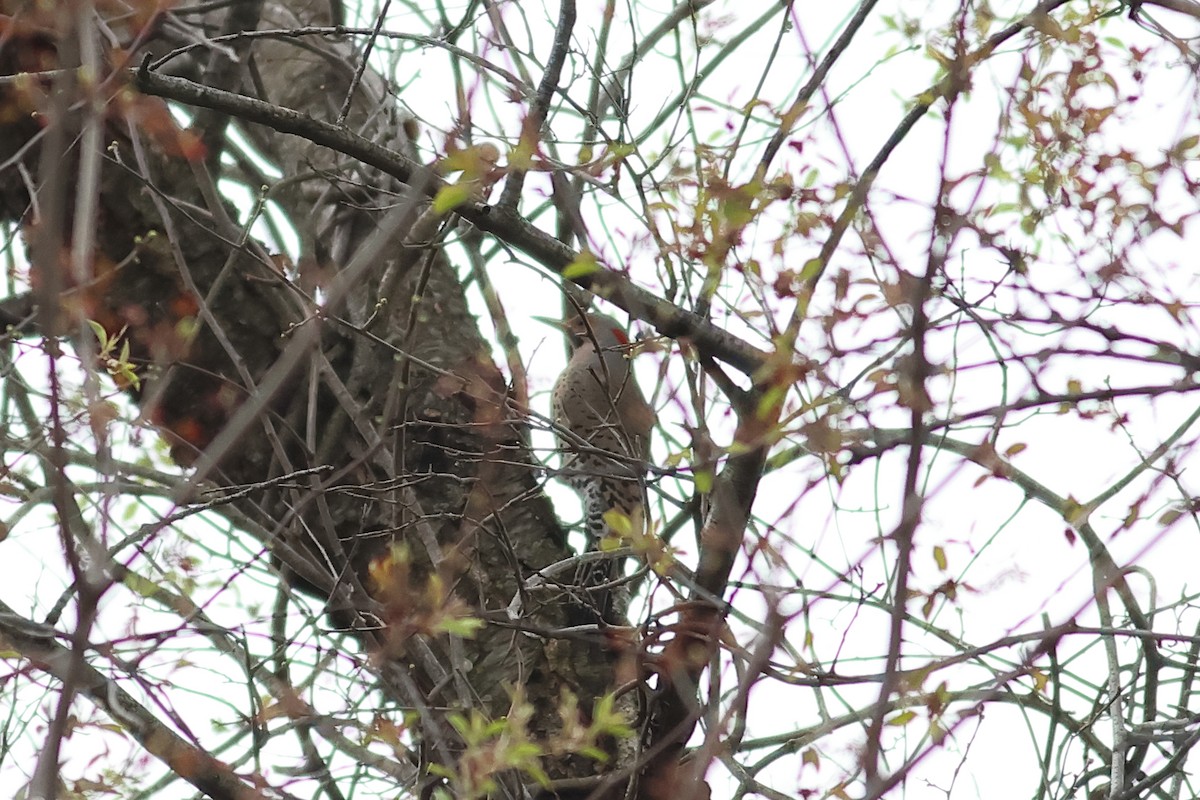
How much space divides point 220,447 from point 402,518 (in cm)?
204

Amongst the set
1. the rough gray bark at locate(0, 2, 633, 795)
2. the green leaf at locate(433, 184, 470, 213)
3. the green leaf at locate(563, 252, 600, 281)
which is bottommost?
Result: the green leaf at locate(433, 184, 470, 213)

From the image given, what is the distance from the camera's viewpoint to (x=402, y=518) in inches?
133

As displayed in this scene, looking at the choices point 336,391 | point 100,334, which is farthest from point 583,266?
point 100,334

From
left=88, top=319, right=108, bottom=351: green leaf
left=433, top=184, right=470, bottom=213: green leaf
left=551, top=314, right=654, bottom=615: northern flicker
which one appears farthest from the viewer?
left=551, top=314, right=654, bottom=615: northern flicker

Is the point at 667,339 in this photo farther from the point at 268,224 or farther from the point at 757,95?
the point at 268,224

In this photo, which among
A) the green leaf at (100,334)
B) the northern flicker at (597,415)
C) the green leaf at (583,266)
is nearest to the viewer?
the green leaf at (583,266)

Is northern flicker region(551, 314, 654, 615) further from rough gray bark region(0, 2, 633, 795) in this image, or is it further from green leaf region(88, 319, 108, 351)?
green leaf region(88, 319, 108, 351)

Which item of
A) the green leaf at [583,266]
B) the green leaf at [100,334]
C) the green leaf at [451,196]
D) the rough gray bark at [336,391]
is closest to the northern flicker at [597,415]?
the rough gray bark at [336,391]

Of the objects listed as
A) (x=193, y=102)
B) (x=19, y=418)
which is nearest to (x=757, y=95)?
(x=193, y=102)

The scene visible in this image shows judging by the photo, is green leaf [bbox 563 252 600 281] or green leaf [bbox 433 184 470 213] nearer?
green leaf [bbox 433 184 470 213]

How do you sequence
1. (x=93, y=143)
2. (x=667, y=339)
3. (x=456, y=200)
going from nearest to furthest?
(x=93, y=143)
(x=456, y=200)
(x=667, y=339)

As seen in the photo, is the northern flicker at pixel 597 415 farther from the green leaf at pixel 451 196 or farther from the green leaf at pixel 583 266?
the green leaf at pixel 451 196

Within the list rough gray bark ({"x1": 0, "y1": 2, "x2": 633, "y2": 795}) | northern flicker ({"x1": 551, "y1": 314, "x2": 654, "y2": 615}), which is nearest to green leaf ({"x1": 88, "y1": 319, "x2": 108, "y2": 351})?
rough gray bark ({"x1": 0, "y1": 2, "x2": 633, "y2": 795})

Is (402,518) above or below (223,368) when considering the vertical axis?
below
